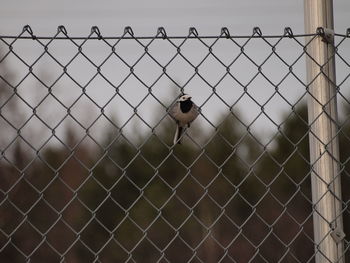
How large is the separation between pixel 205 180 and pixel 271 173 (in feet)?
11.5

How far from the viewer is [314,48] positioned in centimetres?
277

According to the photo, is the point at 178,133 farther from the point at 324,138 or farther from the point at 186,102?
the point at 324,138

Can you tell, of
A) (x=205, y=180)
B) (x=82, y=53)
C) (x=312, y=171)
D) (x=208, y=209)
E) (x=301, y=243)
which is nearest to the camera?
(x=82, y=53)

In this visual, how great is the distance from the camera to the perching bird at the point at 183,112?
262cm

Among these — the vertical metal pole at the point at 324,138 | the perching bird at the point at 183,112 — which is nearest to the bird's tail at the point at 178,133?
the perching bird at the point at 183,112

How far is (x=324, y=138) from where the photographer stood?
2.76 meters

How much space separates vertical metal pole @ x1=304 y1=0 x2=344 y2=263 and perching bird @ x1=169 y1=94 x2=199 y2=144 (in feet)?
1.27

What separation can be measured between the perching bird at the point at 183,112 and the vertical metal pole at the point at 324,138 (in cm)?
39

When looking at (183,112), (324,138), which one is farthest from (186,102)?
(324,138)

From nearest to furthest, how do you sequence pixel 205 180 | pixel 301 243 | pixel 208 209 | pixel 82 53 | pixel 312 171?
1. pixel 82 53
2. pixel 312 171
3. pixel 301 243
4. pixel 208 209
5. pixel 205 180

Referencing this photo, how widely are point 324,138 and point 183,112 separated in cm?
45

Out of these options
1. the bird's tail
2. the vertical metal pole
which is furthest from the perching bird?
the vertical metal pole

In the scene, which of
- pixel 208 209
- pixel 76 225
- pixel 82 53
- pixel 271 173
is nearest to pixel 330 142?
pixel 82 53

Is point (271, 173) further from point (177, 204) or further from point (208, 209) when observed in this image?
point (177, 204)
